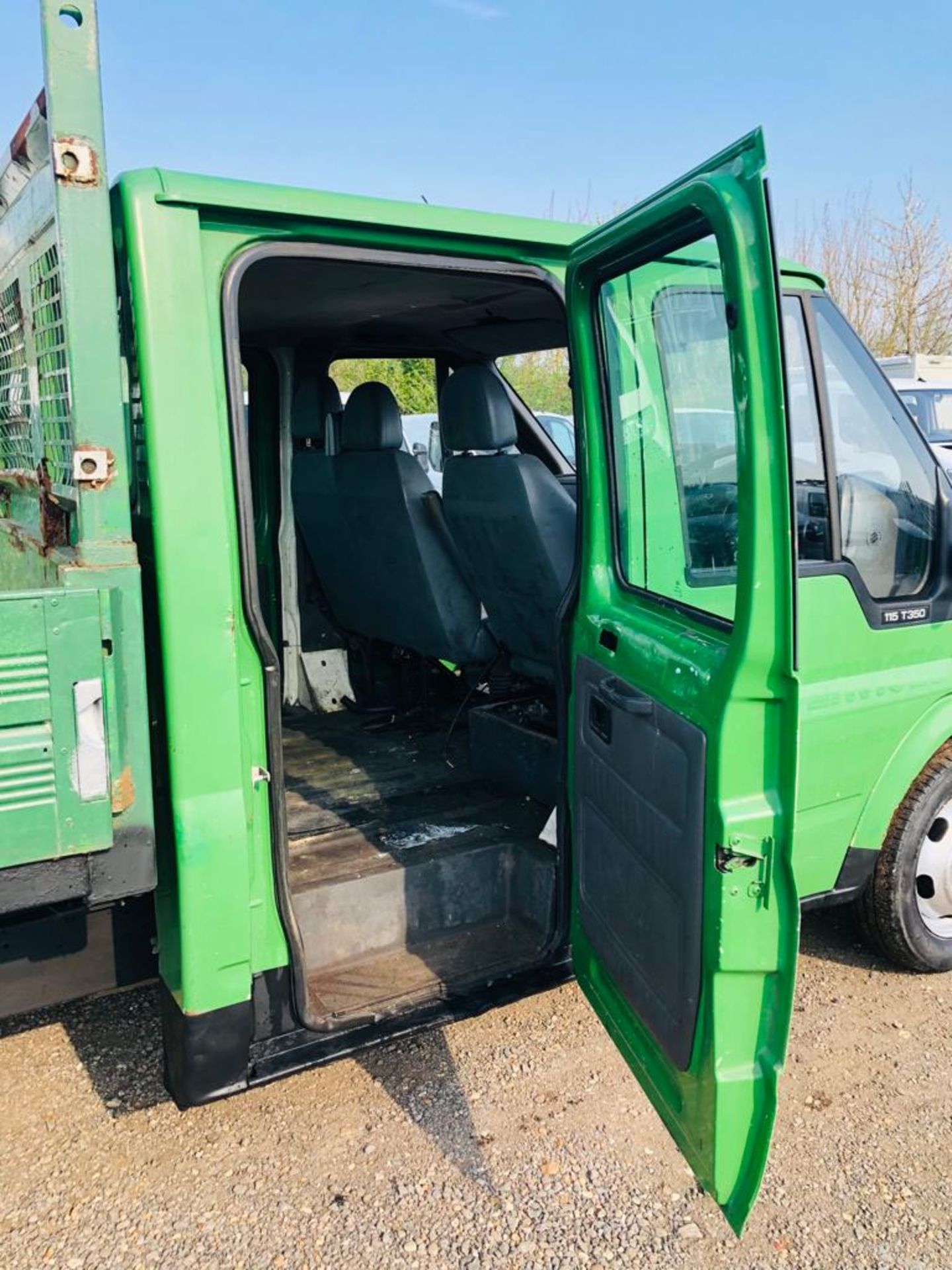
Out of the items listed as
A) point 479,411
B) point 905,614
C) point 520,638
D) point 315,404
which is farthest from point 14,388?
point 905,614

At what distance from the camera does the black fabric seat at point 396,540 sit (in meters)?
3.99

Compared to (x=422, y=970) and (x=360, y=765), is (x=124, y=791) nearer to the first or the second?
(x=422, y=970)

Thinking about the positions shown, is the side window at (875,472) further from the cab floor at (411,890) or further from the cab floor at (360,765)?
the cab floor at (360,765)

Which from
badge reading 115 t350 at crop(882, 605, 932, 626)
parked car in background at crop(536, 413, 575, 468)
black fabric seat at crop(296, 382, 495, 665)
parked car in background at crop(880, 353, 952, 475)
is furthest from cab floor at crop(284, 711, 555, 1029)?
parked car in background at crop(880, 353, 952, 475)

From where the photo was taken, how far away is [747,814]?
185 centimetres

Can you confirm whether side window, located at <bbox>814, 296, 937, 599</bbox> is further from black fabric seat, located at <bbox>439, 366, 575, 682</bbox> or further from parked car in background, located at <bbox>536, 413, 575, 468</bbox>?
parked car in background, located at <bbox>536, 413, 575, 468</bbox>

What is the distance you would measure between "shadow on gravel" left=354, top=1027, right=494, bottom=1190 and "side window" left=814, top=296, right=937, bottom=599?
1746 millimetres

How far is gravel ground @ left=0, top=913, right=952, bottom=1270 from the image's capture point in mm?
2207

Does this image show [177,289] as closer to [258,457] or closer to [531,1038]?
[531,1038]

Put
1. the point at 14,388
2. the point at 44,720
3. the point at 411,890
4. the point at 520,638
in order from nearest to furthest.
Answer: the point at 44,720, the point at 14,388, the point at 411,890, the point at 520,638

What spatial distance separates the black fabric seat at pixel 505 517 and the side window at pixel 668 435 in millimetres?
809

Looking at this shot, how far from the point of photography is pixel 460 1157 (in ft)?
8.11

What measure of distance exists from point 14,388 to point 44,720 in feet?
3.85

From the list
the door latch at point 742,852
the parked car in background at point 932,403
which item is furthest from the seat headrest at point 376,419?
the parked car in background at point 932,403
